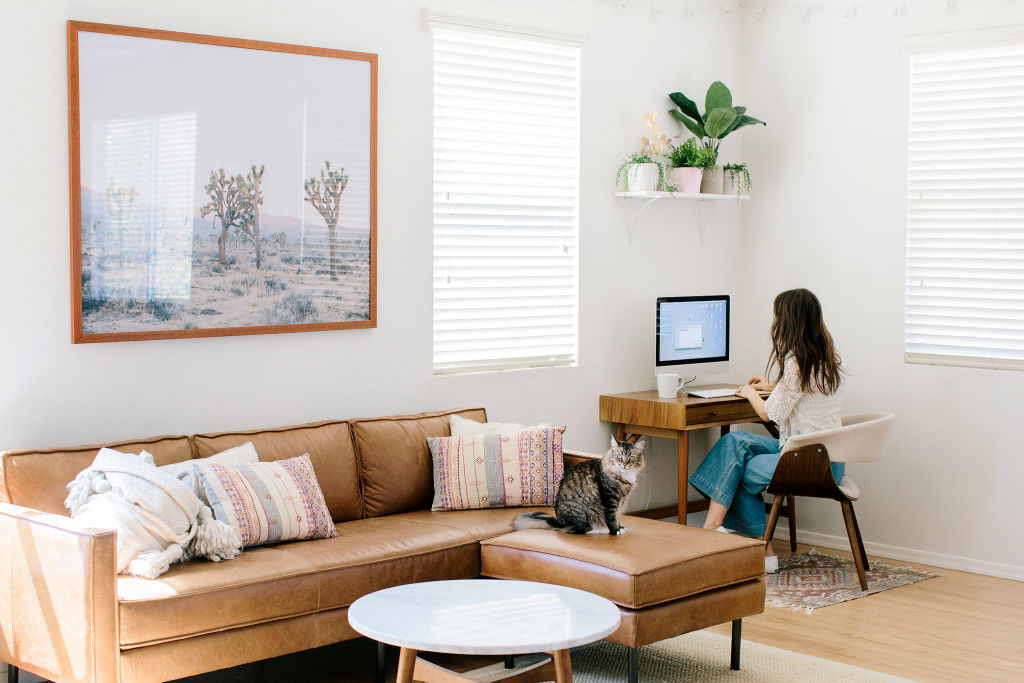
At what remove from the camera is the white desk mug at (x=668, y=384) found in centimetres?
492

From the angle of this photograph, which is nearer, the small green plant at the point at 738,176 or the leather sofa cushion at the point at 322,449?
the leather sofa cushion at the point at 322,449

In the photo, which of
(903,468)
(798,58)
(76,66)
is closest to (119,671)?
(76,66)

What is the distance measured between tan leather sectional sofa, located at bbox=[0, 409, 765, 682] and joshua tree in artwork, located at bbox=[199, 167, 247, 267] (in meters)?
0.70

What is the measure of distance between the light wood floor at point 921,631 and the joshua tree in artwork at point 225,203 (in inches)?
90.8

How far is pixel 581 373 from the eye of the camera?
4.98 meters

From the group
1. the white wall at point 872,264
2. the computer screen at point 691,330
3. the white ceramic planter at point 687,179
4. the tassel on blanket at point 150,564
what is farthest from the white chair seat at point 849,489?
the tassel on blanket at point 150,564

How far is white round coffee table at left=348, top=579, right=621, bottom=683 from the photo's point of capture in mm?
2520

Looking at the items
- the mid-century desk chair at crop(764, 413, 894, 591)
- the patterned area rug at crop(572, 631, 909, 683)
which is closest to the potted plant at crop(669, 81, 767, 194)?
the mid-century desk chair at crop(764, 413, 894, 591)

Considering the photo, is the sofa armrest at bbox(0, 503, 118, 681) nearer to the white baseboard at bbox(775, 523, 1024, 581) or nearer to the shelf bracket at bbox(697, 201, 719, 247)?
the shelf bracket at bbox(697, 201, 719, 247)

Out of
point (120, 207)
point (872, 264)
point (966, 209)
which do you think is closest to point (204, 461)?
point (120, 207)

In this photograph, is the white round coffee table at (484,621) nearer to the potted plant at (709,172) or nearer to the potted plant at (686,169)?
the potted plant at (686,169)

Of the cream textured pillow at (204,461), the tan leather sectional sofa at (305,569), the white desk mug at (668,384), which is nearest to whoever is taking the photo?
the tan leather sectional sofa at (305,569)

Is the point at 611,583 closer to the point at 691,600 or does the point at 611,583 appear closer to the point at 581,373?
the point at 691,600

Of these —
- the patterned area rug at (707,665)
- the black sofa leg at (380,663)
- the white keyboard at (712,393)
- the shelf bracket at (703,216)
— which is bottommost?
the patterned area rug at (707,665)
